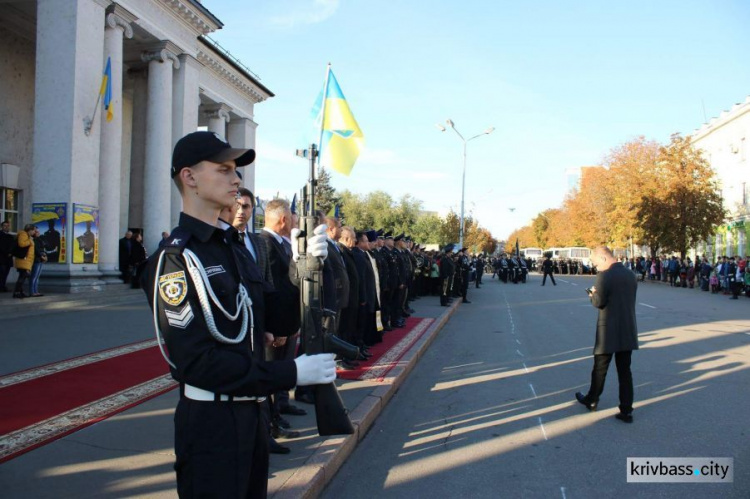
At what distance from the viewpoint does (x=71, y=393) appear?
→ 582cm

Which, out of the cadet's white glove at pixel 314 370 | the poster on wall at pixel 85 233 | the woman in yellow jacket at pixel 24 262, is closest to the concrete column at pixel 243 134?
the poster on wall at pixel 85 233

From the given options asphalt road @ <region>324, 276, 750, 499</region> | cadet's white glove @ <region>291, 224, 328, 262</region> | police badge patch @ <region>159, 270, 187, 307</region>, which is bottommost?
asphalt road @ <region>324, 276, 750, 499</region>

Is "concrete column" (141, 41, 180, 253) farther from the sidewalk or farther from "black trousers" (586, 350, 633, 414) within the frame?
"black trousers" (586, 350, 633, 414)

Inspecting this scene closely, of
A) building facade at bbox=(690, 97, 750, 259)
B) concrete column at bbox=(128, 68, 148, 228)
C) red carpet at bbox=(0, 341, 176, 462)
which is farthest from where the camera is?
building facade at bbox=(690, 97, 750, 259)

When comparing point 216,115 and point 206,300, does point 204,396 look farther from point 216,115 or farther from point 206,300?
point 216,115

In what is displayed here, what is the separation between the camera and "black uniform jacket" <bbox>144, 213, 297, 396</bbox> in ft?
5.92

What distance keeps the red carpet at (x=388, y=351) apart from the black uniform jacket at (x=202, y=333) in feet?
A: 17.8

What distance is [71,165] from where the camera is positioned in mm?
14594

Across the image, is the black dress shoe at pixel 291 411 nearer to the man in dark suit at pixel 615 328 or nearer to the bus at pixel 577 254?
the man in dark suit at pixel 615 328

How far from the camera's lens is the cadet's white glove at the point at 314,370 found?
6.10 feet

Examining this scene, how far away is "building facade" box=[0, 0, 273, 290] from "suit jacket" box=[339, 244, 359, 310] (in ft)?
32.4

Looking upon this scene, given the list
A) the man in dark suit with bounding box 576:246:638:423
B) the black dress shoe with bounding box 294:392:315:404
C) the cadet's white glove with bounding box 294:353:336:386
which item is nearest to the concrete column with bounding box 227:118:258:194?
the black dress shoe with bounding box 294:392:315:404

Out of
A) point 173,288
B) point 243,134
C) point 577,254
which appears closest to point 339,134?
Result: point 173,288

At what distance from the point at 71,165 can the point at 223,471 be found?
49.9 feet
